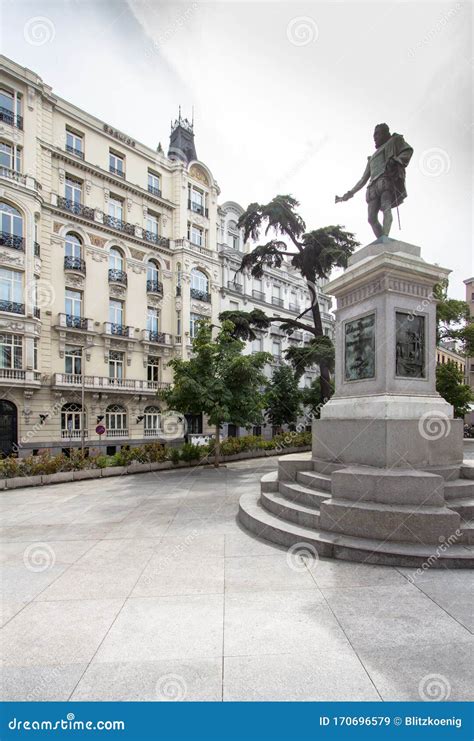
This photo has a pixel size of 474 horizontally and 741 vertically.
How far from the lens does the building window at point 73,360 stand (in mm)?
28344

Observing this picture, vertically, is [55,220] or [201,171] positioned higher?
[201,171]

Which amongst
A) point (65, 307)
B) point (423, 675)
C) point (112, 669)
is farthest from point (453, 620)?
point (65, 307)

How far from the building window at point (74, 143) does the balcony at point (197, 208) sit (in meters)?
10.2

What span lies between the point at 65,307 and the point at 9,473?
1734 centimetres

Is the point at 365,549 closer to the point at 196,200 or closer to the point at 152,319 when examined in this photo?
the point at 152,319

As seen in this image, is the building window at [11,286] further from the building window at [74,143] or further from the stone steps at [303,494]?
the stone steps at [303,494]

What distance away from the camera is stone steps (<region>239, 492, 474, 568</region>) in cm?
525

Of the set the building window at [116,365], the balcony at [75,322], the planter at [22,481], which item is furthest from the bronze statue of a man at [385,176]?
the building window at [116,365]

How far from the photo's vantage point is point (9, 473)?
1391 centimetres

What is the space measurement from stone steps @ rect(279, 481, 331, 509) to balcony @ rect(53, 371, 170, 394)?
61.0 feet

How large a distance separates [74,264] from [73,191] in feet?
19.1

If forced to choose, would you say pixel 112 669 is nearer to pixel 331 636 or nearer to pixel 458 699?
pixel 331 636

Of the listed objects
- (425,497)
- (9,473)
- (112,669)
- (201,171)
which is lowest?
(9,473)

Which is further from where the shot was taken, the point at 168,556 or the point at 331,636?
the point at 168,556
